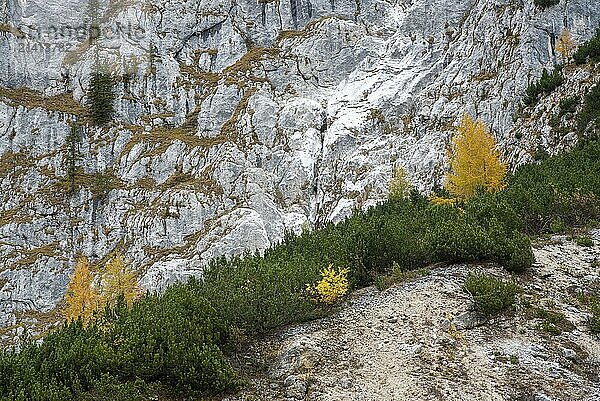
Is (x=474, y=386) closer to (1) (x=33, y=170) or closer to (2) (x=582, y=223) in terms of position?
(2) (x=582, y=223)

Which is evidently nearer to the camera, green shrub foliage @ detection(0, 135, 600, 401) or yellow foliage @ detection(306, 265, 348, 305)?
green shrub foliage @ detection(0, 135, 600, 401)

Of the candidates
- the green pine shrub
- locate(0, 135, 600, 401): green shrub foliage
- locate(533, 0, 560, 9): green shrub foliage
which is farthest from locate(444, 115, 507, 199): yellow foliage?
locate(533, 0, 560, 9): green shrub foliage

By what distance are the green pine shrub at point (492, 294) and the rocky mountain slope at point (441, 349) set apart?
20 centimetres

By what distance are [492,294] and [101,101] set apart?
76.2 meters

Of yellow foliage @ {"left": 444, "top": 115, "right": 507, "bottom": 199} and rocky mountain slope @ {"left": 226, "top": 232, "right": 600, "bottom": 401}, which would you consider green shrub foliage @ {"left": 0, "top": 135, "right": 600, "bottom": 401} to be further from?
yellow foliage @ {"left": 444, "top": 115, "right": 507, "bottom": 199}

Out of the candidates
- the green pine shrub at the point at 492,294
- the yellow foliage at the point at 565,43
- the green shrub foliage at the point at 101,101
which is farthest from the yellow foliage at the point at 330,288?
the green shrub foliage at the point at 101,101

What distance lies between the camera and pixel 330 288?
1082cm

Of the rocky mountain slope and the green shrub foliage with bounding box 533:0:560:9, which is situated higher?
the green shrub foliage with bounding box 533:0:560:9

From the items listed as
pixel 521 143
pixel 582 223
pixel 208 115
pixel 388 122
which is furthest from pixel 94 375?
pixel 208 115

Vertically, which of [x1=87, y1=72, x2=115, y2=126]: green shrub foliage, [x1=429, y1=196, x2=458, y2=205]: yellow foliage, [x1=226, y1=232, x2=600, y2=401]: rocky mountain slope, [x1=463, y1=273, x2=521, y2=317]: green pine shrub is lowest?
[x1=226, y1=232, x2=600, y2=401]: rocky mountain slope

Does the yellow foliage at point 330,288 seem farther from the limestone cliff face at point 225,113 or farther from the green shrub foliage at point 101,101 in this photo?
the green shrub foliage at point 101,101

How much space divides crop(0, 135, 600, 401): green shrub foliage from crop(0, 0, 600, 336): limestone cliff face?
32.4m

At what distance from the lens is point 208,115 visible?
72125 mm

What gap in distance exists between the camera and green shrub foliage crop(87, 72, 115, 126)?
75125 millimetres
